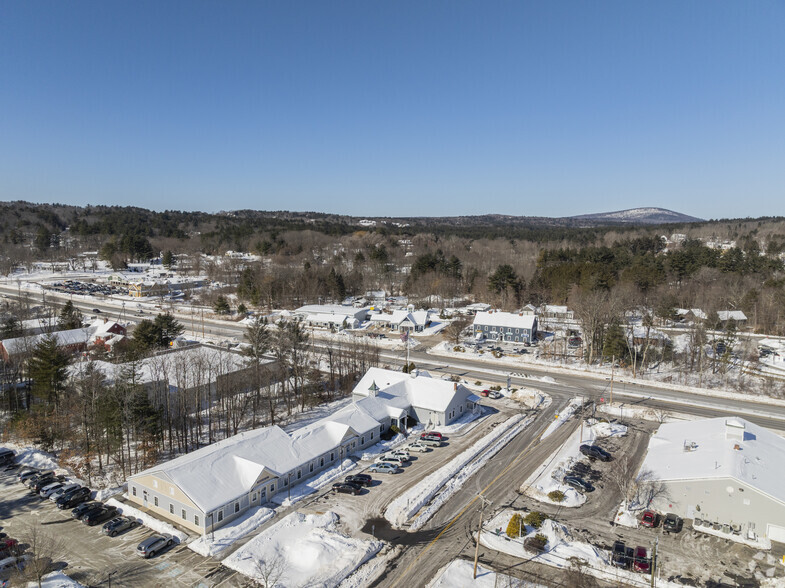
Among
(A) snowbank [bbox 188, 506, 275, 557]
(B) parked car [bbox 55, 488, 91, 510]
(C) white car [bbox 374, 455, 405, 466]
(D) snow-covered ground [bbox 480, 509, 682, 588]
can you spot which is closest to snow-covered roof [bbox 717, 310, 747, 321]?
(C) white car [bbox 374, 455, 405, 466]

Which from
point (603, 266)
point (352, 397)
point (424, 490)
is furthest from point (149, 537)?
point (603, 266)

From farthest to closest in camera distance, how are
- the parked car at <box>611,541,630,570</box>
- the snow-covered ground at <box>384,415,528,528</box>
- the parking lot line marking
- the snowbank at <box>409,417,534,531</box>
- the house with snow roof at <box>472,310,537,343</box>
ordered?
the house with snow roof at <box>472,310,537,343</box> → the snow-covered ground at <box>384,415,528,528</box> → the snowbank at <box>409,417,534,531</box> → the parking lot line marking → the parked car at <box>611,541,630,570</box>

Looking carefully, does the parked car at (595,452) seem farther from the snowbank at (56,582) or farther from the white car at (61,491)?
the white car at (61,491)

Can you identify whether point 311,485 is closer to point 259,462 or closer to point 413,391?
point 259,462

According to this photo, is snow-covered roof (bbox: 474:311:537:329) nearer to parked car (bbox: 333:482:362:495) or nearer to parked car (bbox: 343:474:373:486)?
parked car (bbox: 343:474:373:486)

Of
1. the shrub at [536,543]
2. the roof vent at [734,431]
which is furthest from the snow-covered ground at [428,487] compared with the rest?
the roof vent at [734,431]

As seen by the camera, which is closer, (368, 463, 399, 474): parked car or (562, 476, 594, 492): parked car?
(562, 476, 594, 492): parked car

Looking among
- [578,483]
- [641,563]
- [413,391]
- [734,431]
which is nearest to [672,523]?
[641,563]
